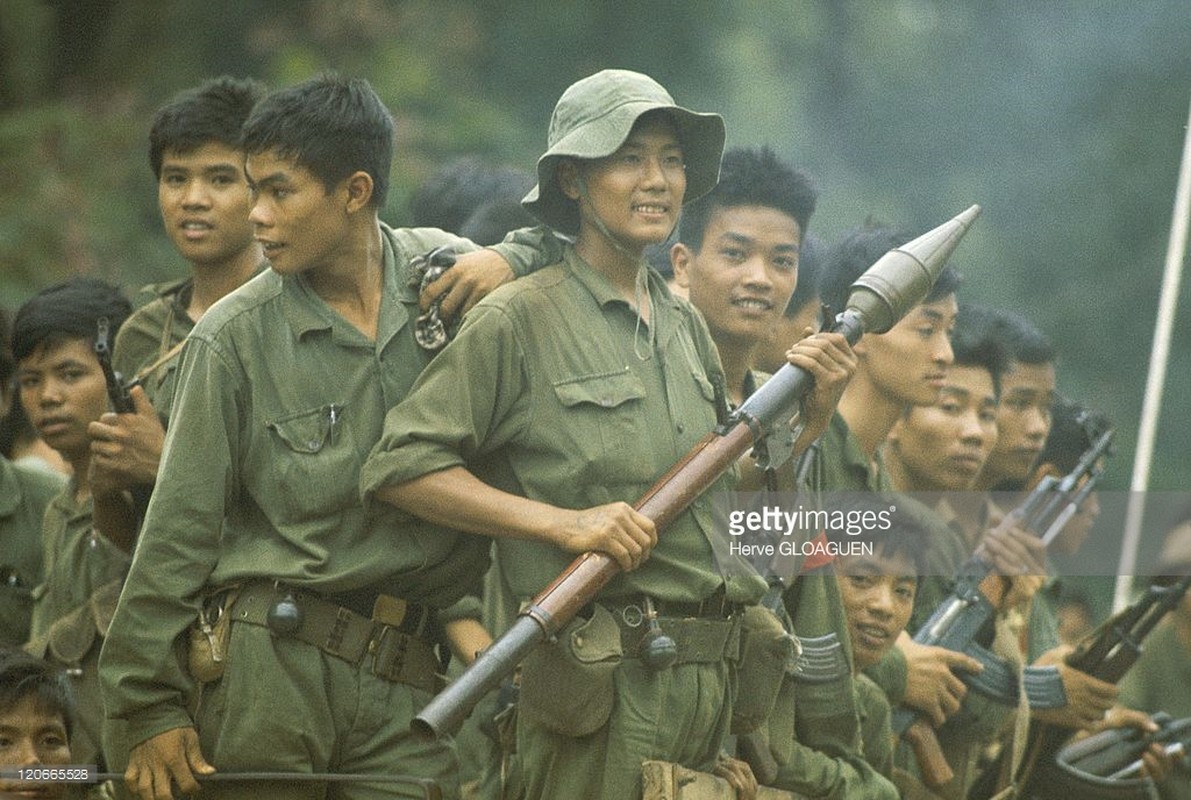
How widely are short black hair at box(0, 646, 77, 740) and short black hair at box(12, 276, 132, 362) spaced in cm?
132

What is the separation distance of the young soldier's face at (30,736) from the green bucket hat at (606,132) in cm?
186

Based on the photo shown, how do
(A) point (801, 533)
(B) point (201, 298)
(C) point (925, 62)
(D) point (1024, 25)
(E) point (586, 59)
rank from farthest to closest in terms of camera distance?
(E) point (586, 59) → (C) point (925, 62) → (D) point (1024, 25) → (B) point (201, 298) → (A) point (801, 533)

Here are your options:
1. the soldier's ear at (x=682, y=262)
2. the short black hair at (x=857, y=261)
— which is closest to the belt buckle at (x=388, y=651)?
the soldier's ear at (x=682, y=262)

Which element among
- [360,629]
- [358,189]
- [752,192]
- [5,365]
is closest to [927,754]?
[752,192]

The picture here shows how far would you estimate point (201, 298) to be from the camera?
7656 millimetres

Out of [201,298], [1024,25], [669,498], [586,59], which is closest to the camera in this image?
[669,498]

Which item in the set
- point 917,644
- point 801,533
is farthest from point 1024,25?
point 801,533

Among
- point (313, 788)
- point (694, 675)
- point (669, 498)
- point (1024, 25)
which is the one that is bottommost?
point (313, 788)

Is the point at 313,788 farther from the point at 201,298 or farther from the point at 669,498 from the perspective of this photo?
the point at 201,298

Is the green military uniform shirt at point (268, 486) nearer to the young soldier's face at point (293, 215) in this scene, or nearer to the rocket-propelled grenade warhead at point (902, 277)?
the young soldier's face at point (293, 215)

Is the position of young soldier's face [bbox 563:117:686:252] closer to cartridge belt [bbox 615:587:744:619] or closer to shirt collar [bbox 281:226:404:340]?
shirt collar [bbox 281:226:404:340]

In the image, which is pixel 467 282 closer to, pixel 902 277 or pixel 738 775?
pixel 902 277

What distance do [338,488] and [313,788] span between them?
2.43 ft

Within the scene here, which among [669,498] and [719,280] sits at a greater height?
[719,280]
